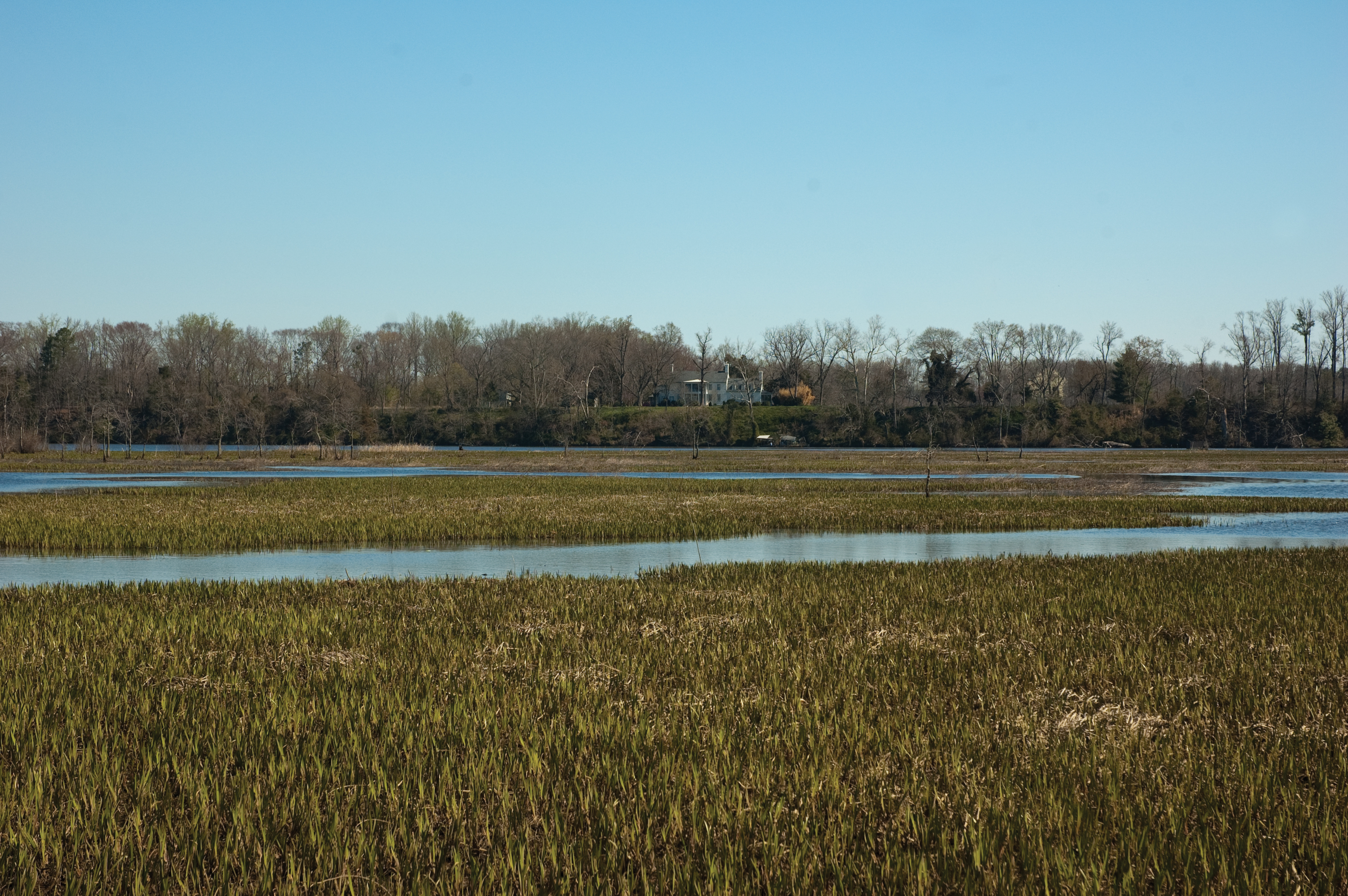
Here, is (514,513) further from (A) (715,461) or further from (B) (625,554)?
(A) (715,461)

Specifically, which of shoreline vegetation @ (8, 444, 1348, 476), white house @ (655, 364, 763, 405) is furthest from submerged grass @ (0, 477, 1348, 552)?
white house @ (655, 364, 763, 405)

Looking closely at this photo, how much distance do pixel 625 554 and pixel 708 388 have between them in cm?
14599

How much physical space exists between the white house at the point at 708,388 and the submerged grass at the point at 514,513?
115846 millimetres

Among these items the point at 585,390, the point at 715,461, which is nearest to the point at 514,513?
the point at 715,461

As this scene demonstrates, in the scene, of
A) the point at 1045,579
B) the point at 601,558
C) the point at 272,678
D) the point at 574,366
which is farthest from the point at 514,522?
the point at 574,366

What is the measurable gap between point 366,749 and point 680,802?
295 centimetres

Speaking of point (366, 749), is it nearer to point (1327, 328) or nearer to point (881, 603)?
point (881, 603)

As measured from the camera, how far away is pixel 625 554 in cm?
2758

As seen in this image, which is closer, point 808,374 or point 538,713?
point 538,713

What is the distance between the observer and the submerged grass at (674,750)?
657 centimetres

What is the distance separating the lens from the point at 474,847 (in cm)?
698

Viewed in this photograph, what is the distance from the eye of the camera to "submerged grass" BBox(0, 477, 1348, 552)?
30.8m

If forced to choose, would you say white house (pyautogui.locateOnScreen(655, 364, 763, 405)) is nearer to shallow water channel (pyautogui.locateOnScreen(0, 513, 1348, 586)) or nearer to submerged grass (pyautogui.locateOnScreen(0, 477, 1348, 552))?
submerged grass (pyautogui.locateOnScreen(0, 477, 1348, 552))

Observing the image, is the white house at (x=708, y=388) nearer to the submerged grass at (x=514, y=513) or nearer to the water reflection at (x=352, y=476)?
the water reflection at (x=352, y=476)
